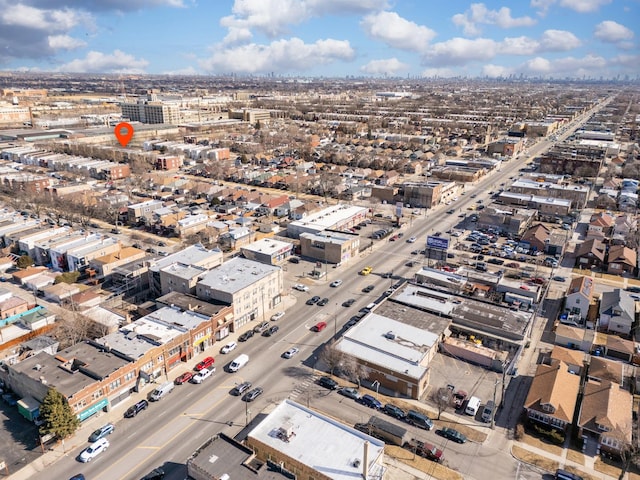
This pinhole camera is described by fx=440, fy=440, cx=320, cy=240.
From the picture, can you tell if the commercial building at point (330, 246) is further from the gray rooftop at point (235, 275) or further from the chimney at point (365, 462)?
the chimney at point (365, 462)

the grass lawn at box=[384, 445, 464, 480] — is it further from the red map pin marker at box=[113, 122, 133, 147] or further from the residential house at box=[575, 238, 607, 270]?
the red map pin marker at box=[113, 122, 133, 147]

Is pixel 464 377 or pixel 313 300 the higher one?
pixel 313 300

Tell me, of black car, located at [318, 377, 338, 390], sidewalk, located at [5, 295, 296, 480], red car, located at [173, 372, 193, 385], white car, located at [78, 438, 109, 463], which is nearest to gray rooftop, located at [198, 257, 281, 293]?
sidewalk, located at [5, 295, 296, 480]

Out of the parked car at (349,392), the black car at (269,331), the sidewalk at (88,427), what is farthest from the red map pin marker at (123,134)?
the parked car at (349,392)

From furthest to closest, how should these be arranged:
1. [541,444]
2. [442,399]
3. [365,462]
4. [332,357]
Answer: [332,357] → [442,399] → [541,444] → [365,462]

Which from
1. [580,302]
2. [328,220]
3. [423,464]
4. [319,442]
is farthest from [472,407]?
[328,220]

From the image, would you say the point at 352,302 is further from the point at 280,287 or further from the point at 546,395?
the point at 546,395

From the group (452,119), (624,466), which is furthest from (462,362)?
(452,119)

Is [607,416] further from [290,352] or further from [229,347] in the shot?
[229,347]
